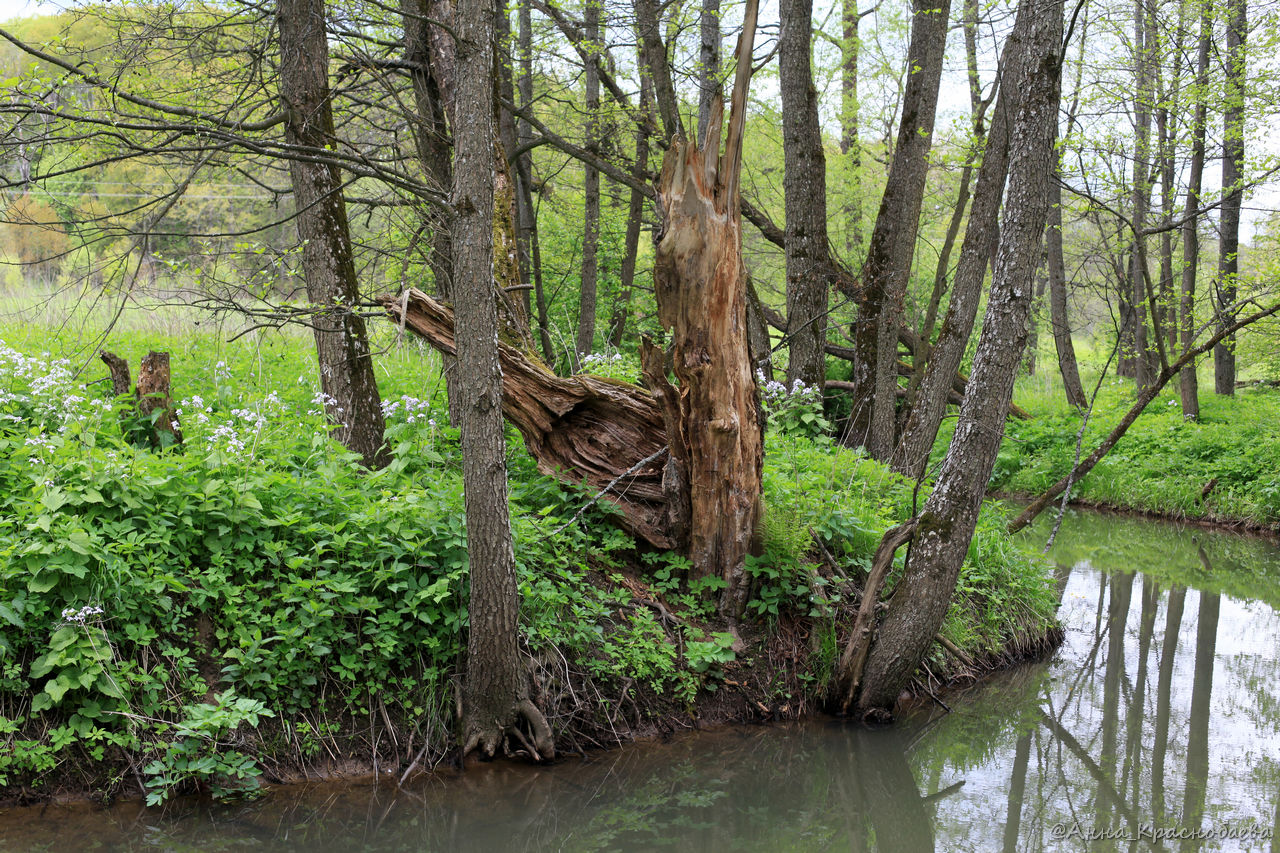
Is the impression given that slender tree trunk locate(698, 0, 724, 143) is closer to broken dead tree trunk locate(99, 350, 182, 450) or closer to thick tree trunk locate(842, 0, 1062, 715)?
thick tree trunk locate(842, 0, 1062, 715)

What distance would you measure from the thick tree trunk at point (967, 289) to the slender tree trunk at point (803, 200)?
1472 mm

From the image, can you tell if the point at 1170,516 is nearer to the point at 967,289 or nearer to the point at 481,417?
the point at 967,289

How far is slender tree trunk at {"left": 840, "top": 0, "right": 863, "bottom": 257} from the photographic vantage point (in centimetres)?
1577

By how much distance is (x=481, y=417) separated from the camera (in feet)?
14.2

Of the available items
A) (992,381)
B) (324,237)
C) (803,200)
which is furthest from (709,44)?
(992,381)

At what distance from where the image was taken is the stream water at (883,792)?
409cm

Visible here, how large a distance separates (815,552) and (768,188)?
47.5ft

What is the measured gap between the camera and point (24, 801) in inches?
154

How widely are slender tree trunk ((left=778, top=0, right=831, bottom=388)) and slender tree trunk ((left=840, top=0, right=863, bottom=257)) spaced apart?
603cm

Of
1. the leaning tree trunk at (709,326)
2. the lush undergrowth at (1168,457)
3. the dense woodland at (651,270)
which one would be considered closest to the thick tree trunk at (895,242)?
the dense woodland at (651,270)

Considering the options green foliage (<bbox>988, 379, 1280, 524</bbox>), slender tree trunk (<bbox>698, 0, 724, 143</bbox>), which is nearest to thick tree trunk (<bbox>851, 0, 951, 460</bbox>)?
slender tree trunk (<bbox>698, 0, 724, 143</bbox>)

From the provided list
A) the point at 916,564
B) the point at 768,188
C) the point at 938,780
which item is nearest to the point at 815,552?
the point at 916,564

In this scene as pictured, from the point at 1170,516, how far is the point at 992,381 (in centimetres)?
856

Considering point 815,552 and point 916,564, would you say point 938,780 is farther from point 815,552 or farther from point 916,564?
point 815,552
